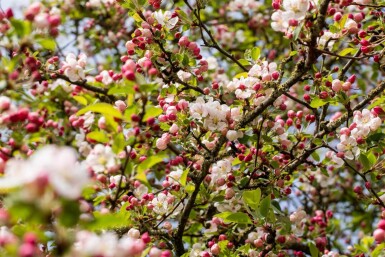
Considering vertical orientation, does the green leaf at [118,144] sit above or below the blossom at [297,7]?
below

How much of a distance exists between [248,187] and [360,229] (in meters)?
2.89

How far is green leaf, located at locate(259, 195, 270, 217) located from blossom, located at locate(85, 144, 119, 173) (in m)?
0.96

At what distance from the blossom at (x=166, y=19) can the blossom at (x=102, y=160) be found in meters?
1.34

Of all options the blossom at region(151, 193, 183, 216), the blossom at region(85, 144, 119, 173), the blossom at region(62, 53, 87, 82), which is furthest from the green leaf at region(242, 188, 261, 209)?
the blossom at region(62, 53, 87, 82)

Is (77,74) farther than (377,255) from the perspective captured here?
Yes

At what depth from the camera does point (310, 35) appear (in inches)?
99.1

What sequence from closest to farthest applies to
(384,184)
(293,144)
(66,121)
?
1. (293,144)
2. (66,121)
3. (384,184)

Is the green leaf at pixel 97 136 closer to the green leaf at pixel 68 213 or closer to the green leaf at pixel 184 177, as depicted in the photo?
the green leaf at pixel 68 213

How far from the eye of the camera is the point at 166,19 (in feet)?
9.88

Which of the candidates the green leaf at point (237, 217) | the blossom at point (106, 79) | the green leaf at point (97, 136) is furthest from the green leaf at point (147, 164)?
the green leaf at point (237, 217)

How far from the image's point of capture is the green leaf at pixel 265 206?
2.54m

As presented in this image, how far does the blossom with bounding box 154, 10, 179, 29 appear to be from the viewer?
2.98 meters

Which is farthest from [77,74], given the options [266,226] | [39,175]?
[39,175]

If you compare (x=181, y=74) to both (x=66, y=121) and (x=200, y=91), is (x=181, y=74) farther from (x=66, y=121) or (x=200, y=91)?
(x=66, y=121)
